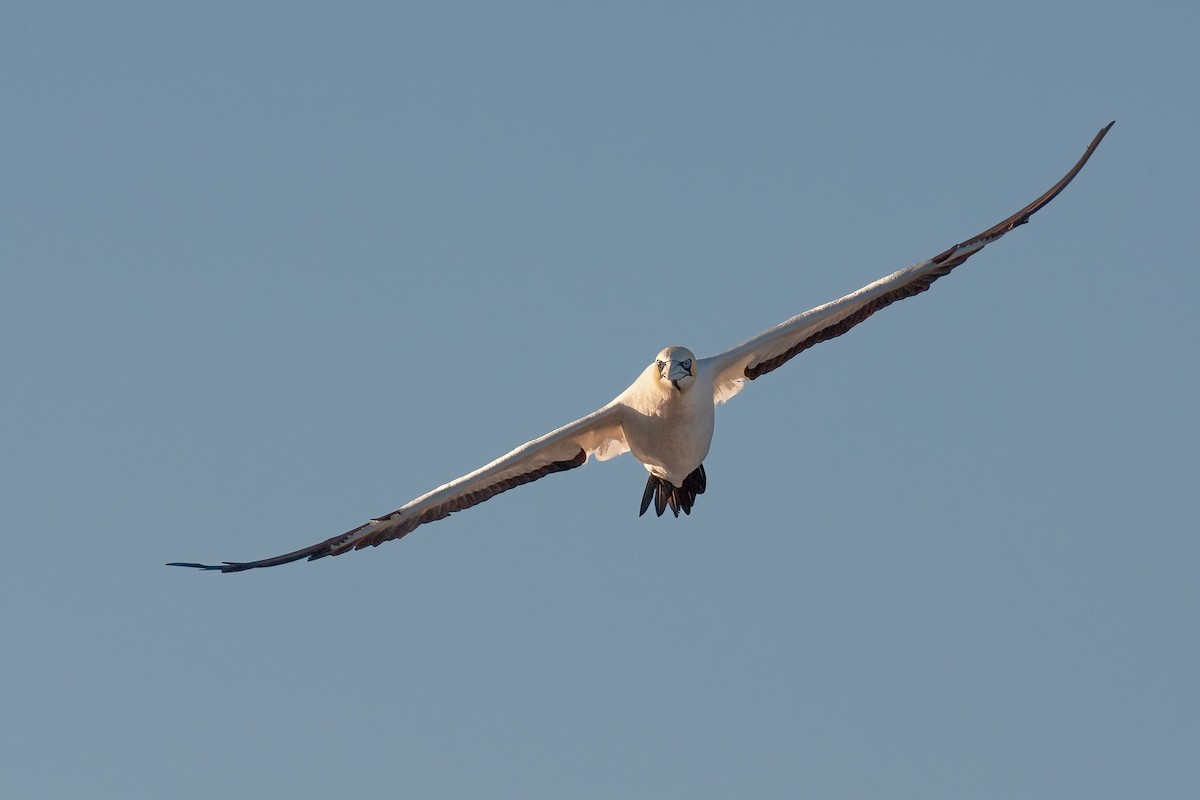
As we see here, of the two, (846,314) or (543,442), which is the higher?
(846,314)

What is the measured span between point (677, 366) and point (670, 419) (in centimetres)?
90

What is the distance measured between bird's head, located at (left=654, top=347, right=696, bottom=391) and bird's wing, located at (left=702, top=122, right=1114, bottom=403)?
0.91 metres

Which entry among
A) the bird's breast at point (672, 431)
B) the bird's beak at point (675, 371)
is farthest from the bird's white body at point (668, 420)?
the bird's beak at point (675, 371)

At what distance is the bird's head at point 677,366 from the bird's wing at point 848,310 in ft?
2.97

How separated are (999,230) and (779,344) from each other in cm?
296

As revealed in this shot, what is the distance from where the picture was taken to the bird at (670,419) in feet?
90.5

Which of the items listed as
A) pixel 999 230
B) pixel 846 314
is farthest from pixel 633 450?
pixel 999 230

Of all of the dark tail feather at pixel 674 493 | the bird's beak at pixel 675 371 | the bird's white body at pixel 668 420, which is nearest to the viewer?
the bird's beak at pixel 675 371

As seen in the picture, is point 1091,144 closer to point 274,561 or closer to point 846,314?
point 846,314

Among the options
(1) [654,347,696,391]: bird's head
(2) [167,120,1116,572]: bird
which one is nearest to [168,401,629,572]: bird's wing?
(2) [167,120,1116,572]: bird

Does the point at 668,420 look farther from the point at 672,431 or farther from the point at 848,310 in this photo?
the point at 848,310

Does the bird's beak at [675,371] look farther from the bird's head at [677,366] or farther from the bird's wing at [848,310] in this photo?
the bird's wing at [848,310]

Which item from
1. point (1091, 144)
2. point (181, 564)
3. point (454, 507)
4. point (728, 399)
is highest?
point (1091, 144)

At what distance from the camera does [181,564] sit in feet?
86.6
